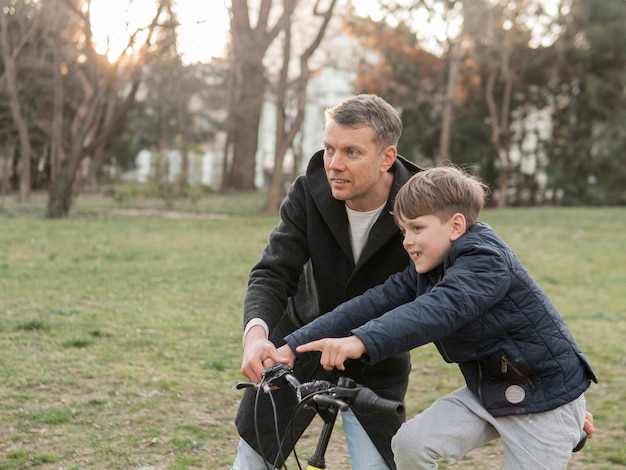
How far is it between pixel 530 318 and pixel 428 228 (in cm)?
48

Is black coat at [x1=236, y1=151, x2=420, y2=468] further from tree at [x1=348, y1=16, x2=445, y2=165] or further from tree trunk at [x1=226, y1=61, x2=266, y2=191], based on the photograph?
tree at [x1=348, y1=16, x2=445, y2=165]

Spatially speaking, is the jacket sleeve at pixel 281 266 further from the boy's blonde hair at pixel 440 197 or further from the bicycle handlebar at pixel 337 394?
the boy's blonde hair at pixel 440 197

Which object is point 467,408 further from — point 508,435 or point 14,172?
point 14,172

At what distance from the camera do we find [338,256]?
3787 mm

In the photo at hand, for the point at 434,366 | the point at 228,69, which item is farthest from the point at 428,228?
the point at 228,69

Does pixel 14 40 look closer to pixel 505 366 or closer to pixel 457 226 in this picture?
pixel 457 226

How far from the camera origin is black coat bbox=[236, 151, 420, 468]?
364cm

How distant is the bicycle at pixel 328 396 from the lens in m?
2.49

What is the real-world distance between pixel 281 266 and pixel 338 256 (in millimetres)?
270

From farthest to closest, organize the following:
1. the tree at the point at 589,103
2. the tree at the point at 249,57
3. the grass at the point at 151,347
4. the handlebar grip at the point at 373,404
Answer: the tree at the point at 589,103 < the tree at the point at 249,57 < the grass at the point at 151,347 < the handlebar grip at the point at 373,404

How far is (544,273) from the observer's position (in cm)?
1447

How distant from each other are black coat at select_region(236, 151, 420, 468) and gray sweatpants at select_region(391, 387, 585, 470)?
0.54m

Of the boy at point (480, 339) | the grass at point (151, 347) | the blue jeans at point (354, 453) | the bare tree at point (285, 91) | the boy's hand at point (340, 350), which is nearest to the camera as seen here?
the boy's hand at point (340, 350)

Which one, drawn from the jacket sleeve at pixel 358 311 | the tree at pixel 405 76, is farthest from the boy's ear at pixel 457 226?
the tree at pixel 405 76
